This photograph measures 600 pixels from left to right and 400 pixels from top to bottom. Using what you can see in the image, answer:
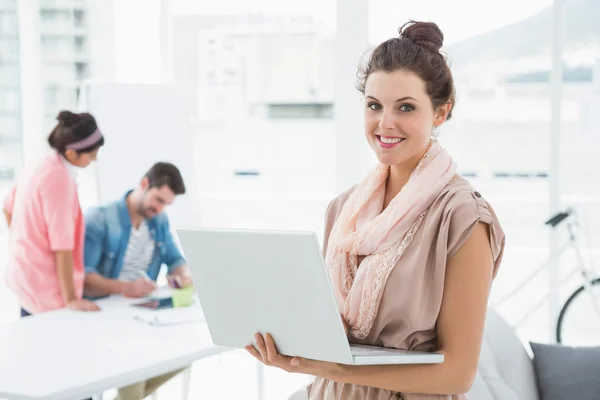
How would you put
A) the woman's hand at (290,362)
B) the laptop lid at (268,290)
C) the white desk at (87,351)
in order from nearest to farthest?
1. the laptop lid at (268,290)
2. the woman's hand at (290,362)
3. the white desk at (87,351)

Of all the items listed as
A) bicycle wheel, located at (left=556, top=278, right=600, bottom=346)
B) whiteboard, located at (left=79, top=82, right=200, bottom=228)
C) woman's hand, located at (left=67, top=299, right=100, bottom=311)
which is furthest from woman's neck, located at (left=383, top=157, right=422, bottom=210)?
bicycle wheel, located at (left=556, top=278, right=600, bottom=346)

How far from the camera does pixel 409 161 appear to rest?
1.36m

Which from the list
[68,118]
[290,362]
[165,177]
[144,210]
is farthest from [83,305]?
[290,362]

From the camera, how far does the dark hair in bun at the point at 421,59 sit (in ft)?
4.12

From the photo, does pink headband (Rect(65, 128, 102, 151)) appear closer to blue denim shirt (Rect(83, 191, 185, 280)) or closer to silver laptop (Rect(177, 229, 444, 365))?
blue denim shirt (Rect(83, 191, 185, 280))

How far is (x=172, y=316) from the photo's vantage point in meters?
2.66

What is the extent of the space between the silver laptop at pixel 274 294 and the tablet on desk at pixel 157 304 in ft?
5.10

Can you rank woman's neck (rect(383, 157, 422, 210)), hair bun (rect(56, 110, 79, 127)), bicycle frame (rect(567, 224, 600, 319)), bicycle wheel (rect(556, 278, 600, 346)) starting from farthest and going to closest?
1. bicycle wheel (rect(556, 278, 600, 346))
2. bicycle frame (rect(567, 224, 600, 319))
3. hair bun (rect(56, 110, 79, 127))
4. woman's neck (rect(383, 157, 422, 210))

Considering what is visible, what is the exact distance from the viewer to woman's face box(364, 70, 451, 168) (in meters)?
1.25

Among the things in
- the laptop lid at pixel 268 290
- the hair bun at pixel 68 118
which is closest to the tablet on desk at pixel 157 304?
the hair bun at pixel 68 118

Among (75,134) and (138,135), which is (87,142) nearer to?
(75,134)

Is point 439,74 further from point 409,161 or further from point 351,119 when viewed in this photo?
point 351,119

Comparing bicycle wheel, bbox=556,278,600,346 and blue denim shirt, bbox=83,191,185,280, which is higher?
blue denim shirt, bbox=83,191,185,280

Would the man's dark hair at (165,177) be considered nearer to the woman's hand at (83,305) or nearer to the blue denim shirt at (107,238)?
the blue denim shirt at (107,238)
